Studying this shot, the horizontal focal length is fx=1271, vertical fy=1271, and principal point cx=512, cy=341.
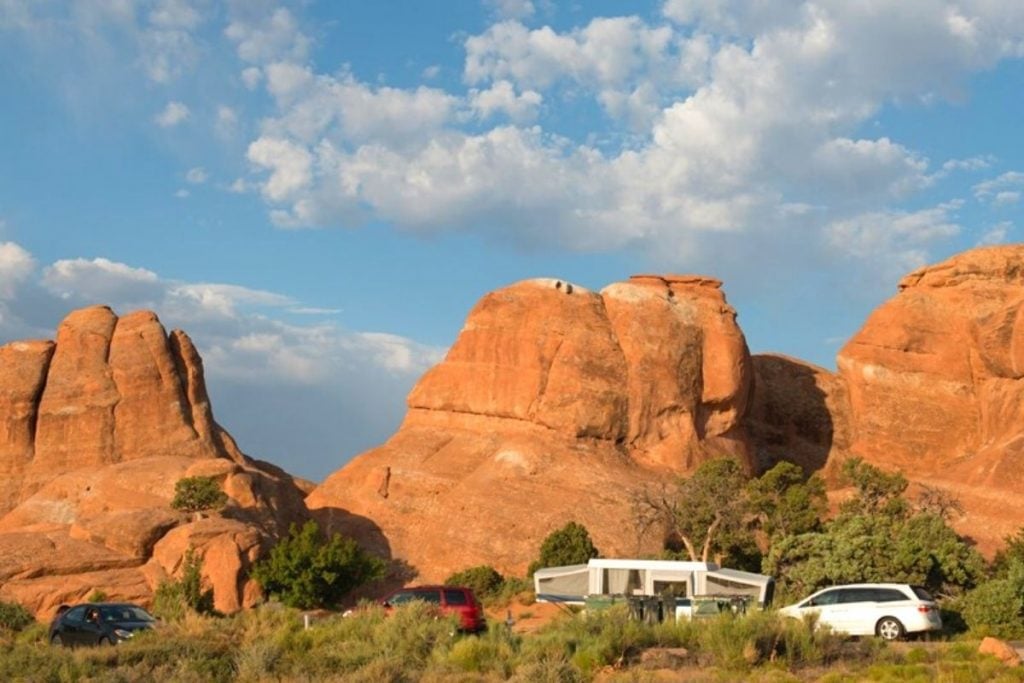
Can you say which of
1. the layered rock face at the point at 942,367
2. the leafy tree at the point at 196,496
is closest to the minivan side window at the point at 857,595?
the leafy tree at the point at 196,496

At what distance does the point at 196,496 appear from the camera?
4841 cm

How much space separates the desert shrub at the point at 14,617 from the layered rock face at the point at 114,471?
3917 mm

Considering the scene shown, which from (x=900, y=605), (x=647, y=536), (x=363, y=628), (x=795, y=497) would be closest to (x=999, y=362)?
(x=795, y=497)

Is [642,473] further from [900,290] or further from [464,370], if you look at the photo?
[900,290]

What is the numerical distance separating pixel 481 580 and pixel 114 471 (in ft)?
54.3

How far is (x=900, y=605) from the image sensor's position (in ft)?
104

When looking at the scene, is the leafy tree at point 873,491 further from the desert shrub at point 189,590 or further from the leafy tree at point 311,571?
the desert shrub at point 189,590

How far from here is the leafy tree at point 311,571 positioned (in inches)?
1757

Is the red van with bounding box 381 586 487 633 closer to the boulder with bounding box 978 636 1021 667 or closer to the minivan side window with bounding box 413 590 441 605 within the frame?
the minivan side window with bounding box 413 590 441 605

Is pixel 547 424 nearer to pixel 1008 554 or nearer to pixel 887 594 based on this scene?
pixel 1008 554

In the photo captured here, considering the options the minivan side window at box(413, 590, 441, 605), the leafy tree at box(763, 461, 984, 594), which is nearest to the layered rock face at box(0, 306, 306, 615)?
the minivan side window at box(413, 590, 441, 605)

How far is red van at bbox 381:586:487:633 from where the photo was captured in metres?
30.2

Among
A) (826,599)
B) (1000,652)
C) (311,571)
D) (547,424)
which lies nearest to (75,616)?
(311,571)

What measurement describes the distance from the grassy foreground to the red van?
254cm
